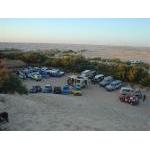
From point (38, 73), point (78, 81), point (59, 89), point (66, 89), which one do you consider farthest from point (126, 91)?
point (38, 73)

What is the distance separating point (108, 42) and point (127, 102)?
1.06 m

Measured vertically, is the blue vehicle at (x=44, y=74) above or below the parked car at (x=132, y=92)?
above

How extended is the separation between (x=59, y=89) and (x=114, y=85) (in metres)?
0.92

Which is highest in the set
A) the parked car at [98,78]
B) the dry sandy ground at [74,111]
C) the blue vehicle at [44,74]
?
the blue vehicle at [44,74]

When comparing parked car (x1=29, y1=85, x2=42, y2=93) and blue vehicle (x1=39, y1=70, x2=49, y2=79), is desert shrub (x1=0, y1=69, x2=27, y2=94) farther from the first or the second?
blue vehicle (x1=39, y1=70, x2=49, y2=79)

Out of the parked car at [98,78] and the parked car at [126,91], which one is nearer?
the parked car at [126,91]

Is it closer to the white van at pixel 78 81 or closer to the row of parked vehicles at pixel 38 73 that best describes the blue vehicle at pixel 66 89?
the white van at pixel 78 81

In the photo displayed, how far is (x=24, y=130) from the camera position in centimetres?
456

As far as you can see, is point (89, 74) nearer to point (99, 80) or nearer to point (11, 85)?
point (99, 80)

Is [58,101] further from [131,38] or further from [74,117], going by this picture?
[131,38]

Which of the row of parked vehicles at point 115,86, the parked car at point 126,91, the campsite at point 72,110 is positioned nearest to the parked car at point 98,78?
the row of parked vehicles at point 115,86

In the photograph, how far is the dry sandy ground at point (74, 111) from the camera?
15.5ft

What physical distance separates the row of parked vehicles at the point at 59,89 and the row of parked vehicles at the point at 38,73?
165 mm
